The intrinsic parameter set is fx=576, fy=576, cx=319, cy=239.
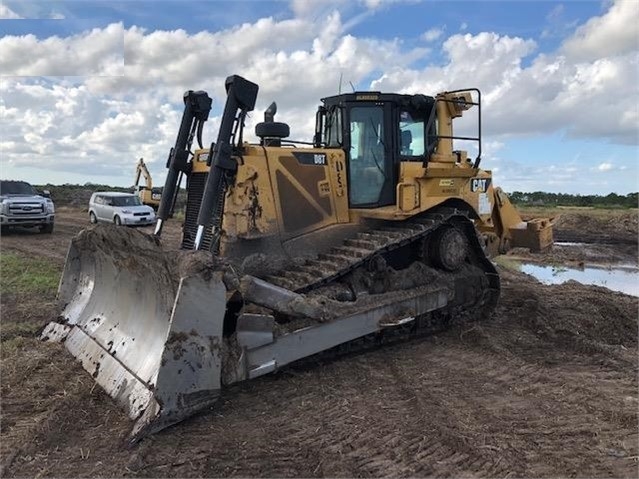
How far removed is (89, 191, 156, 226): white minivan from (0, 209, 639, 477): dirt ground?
53.7 feet

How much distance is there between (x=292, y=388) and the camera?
5.28 m

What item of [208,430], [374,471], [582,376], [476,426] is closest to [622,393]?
[582,376]

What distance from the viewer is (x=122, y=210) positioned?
2320cm

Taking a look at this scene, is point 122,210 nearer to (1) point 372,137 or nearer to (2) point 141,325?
(1) point 372,137

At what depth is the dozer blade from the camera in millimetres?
4320

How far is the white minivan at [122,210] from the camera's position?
75.6 feet

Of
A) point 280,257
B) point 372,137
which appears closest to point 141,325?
point 280,257

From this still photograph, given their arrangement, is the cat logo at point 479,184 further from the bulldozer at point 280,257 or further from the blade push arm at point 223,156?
the blade push arm at point 223,156

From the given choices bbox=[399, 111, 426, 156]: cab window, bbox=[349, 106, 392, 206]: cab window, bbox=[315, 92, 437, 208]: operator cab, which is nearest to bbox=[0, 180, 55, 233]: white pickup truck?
bbox=[315, 92, 437, 208]: operator cab

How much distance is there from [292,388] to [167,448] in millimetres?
1457

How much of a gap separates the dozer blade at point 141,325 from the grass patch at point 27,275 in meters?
3.42

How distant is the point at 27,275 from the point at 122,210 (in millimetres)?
12517

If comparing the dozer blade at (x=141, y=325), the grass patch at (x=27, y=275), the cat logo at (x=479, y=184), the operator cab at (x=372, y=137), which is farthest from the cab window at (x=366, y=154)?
the grass patch at (x=27, y=275)

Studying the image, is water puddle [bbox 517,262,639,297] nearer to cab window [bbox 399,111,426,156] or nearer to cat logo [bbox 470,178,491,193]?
cat logo [bbox 470,178,491,193]
